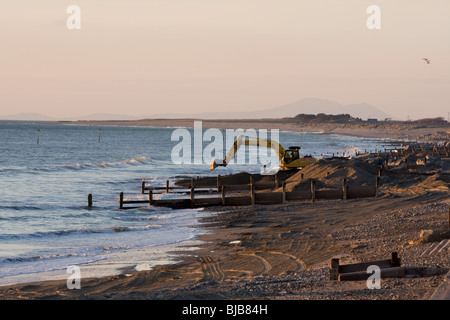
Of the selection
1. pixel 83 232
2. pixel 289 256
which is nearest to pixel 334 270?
pixel 289 256

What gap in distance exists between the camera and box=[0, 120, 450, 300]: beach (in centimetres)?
1341

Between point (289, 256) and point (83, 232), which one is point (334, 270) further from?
point (83, 232)

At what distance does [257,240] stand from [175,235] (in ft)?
13.6

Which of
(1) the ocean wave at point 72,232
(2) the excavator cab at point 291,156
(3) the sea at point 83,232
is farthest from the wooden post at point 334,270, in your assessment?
(2) the excavator cab at point 291,156

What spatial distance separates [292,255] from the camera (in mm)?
20031

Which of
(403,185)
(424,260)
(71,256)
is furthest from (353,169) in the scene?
(424,260)

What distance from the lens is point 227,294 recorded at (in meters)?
13.4

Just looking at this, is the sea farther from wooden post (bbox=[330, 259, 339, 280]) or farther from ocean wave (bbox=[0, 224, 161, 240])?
wooden post (bbox=[330, 259, 339, 280])

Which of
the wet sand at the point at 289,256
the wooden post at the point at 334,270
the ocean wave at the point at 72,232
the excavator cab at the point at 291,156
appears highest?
the excavator cab at the point at 291,156

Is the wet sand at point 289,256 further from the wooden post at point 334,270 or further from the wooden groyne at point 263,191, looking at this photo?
the wooden groyne at point 263,191

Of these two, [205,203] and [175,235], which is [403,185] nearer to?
[205,203]

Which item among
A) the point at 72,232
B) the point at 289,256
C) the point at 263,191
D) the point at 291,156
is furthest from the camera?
the point at 291,156

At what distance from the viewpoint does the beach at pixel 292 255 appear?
13.4m

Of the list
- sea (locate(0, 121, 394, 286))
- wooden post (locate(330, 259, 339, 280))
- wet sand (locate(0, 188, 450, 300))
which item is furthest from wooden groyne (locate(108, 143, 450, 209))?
wooden post (locate(330, 259, 339, 280))
